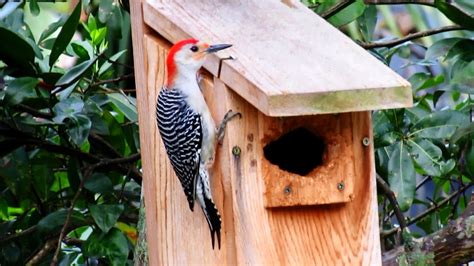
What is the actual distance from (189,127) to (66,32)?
0.77 meters

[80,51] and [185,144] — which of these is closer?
[185,144]

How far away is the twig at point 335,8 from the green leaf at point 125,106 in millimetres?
721

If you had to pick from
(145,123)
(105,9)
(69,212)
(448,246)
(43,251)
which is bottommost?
(448,246)

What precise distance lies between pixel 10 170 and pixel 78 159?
0.25m

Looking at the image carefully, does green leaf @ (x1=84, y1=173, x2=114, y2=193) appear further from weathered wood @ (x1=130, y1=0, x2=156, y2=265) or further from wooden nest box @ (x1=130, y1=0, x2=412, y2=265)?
wooden nest box @ (x1=130, y1=0, x2=412, y2=265)

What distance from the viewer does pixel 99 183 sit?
3812mm

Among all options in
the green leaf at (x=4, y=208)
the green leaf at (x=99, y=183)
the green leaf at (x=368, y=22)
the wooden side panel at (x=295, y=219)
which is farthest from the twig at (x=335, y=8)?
the green leaf at (x=4, y=208)

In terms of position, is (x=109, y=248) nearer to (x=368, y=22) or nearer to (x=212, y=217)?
(x=212, y=217)

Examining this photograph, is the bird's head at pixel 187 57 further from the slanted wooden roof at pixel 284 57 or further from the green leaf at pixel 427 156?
the green leaf at pixel 427 156

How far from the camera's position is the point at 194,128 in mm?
3027

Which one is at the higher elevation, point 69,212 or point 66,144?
point 66,144

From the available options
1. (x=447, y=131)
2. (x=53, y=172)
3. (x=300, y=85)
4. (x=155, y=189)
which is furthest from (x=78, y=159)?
(x=300, y=85)

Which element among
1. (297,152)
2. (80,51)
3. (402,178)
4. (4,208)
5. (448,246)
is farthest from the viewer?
(4,208)

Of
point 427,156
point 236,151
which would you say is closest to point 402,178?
point 427,156
